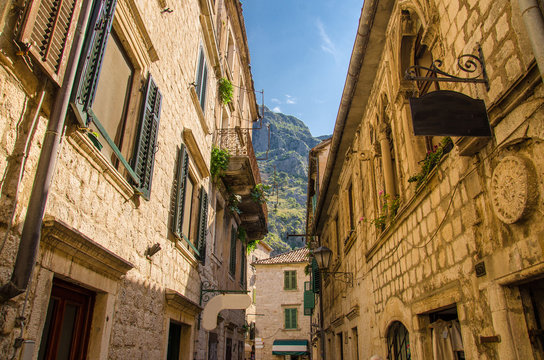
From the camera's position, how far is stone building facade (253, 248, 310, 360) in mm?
32188

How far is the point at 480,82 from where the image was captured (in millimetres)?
3301

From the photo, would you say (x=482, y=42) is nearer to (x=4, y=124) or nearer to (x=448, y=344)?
(x=448, y=344)

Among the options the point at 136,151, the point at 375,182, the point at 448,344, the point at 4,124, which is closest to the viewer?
the point at 4,124

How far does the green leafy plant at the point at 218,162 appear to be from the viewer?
35.3 ft

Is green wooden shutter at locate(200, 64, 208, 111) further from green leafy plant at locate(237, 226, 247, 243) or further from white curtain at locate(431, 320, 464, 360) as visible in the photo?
white curtain at locate(431, 320, 464, 360)

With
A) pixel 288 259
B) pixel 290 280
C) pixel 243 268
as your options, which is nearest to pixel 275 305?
pixel 290 280

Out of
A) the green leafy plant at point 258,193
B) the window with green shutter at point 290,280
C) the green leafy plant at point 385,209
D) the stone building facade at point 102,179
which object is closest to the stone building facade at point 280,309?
the window with green shutter at point 290,280

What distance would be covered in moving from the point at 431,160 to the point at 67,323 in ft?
13.7

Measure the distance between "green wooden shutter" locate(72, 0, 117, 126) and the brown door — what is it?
59.5 inches

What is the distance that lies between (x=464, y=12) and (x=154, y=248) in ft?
14.9

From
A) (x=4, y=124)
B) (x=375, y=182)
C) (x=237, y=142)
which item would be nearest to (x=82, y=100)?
(x=4, y=124)

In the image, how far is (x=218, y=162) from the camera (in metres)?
10.8

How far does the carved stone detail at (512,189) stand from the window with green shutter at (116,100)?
343cm

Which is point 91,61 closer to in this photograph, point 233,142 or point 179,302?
point 179,302
